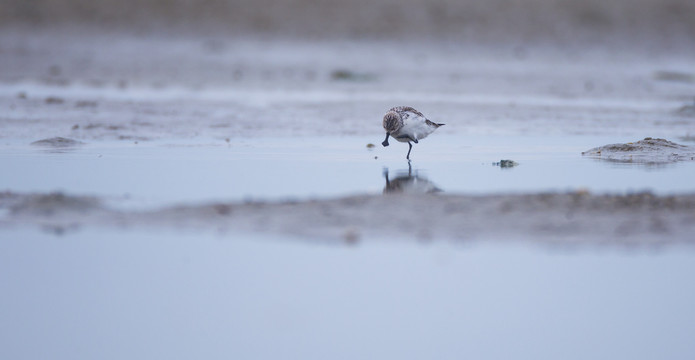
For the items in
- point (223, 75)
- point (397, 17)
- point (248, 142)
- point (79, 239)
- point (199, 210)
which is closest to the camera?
point (79, 239)

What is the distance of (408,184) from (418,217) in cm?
202

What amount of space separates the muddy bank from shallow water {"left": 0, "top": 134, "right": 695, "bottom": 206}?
54 cm

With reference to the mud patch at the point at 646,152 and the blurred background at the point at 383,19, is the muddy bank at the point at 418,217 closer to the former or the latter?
the mud patch at the point at 646,152

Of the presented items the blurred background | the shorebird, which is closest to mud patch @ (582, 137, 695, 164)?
the shorebird

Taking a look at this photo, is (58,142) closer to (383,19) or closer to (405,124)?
(405,124)

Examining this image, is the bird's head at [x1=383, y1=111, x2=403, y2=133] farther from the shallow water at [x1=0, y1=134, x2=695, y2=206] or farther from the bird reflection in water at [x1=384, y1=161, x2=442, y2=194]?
the bird reflection in water at [x1=384, y1=161, x2=442, y2=194]

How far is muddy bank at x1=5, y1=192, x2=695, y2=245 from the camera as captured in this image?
787 centimetres

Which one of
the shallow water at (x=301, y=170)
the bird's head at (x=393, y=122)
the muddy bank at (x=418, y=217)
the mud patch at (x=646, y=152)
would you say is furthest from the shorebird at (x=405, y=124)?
the muddy bank at (x=418, y=217)

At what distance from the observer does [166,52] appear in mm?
30266

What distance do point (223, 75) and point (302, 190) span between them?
58.5ft

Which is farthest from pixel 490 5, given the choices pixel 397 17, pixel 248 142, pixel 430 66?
pixel 248 142

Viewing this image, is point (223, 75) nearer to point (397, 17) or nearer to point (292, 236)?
point (397, 17)

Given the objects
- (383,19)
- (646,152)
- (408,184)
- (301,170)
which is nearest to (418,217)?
(408,184)

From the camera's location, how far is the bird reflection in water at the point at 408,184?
32.5 feet
